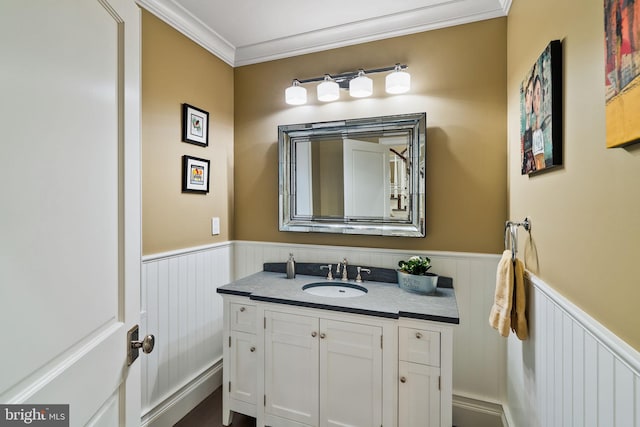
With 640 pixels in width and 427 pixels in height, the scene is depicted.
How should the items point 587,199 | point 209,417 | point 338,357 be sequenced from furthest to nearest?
point 209,417 → point 338,357 → point 587,199

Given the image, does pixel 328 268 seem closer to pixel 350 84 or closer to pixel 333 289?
pixel 333 289

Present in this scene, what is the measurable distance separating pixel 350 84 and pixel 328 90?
15cm

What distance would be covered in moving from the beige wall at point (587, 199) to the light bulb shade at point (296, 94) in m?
1.36

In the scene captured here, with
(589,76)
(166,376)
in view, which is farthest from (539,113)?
(166,376)

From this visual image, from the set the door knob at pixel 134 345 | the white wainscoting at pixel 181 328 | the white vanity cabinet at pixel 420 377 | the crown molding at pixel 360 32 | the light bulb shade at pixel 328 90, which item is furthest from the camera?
the light bulb shade at pixel 328 90

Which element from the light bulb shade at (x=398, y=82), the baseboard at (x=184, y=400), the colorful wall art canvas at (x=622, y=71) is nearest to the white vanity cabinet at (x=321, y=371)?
the baseboard at (x=184, y=400)

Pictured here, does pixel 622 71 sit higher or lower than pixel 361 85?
lower

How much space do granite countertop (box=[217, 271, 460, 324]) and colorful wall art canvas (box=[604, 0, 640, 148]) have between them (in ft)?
3.29

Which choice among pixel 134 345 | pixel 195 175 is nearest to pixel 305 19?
pixel 195 175

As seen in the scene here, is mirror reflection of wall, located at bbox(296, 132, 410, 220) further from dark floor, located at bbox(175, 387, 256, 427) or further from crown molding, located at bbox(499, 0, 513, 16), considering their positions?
dark floor, located at bbox(175, 387, 256, 427)

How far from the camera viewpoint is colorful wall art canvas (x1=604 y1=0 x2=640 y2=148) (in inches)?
23.6

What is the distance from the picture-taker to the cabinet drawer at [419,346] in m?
1.47

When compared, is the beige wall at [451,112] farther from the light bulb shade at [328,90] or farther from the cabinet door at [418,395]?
the cabinet door at [418,395]

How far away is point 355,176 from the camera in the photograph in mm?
2168
